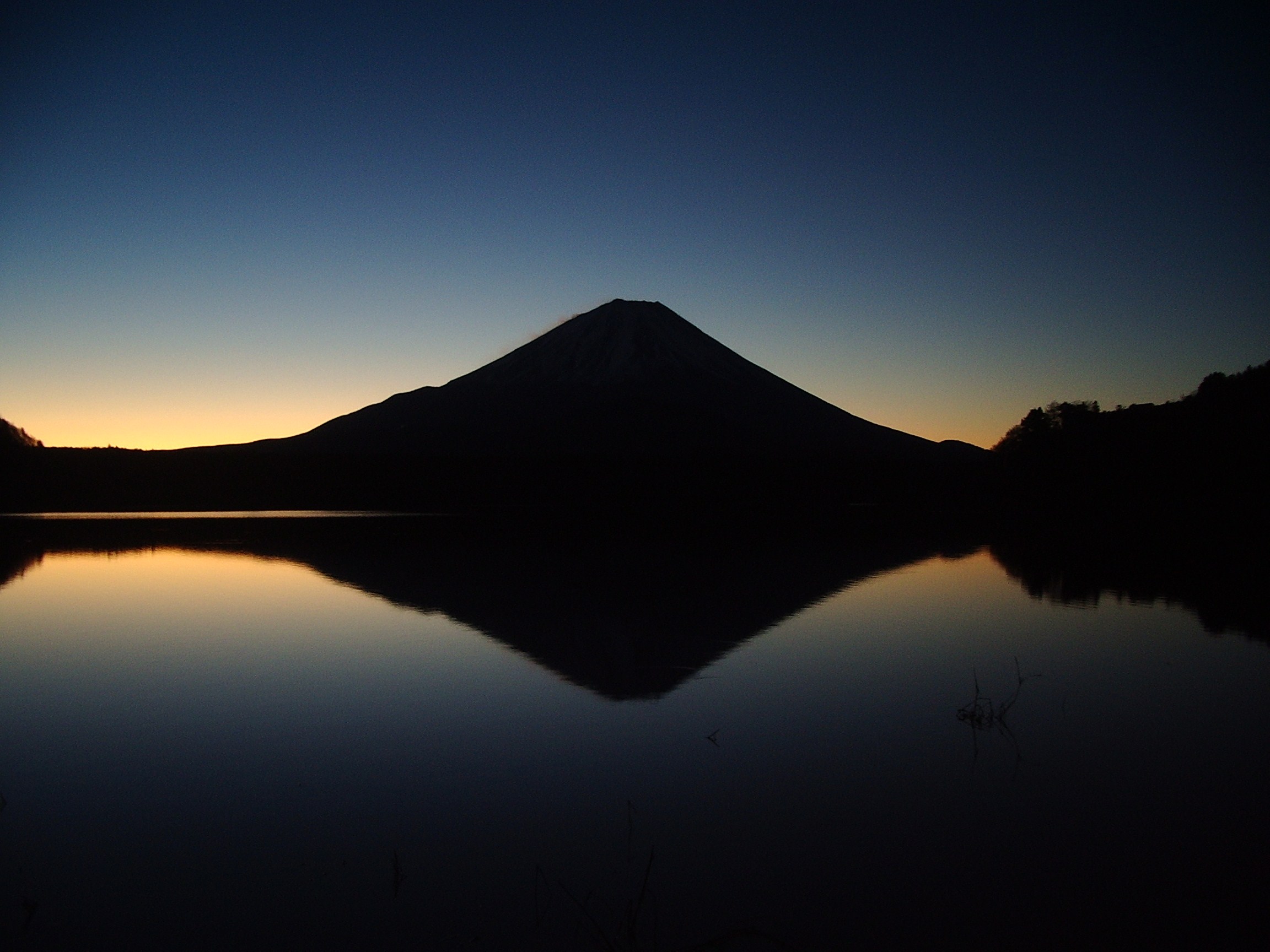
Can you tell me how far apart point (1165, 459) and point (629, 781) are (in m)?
64.4

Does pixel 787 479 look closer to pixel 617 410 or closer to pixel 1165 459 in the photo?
pixel 1165 459

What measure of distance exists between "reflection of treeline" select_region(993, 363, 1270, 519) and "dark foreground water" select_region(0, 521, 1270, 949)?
4330 centimetres

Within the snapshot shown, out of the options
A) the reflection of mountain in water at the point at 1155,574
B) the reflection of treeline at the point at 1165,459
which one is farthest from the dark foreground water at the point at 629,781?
the reflection of treeline at the point at 1165,459

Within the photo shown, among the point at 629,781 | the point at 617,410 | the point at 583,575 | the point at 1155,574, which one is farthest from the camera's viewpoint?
the point at 617,410

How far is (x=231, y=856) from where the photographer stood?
6305 millimetres

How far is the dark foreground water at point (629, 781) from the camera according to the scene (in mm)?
5512

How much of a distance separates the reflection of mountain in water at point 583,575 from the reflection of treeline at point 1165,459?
2679 centimetres

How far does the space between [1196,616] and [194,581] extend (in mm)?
23334

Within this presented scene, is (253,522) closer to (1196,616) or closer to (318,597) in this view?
(318,597)

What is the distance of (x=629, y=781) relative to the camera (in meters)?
7.79

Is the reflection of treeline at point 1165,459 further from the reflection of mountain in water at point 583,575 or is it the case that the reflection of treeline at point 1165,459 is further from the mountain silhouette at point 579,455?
the reflection of mountain in water at point 583,575

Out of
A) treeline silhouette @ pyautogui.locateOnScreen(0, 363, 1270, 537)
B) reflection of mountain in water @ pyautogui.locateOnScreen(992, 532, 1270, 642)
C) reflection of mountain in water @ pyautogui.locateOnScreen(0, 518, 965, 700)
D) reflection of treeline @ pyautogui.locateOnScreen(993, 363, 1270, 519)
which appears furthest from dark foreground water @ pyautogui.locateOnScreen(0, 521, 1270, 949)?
reflection of treeline @ pyautogui.locateOnScreen(993, 363, 1270, 519)

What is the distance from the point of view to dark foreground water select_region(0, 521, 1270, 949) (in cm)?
551

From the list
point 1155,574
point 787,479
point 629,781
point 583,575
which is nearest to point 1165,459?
point 1155,574
